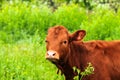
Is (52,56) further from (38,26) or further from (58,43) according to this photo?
(38,26)

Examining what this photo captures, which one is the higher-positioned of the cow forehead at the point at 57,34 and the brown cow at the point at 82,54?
the cow forehead at the point at 57,34

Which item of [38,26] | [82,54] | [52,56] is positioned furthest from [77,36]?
[38,26]

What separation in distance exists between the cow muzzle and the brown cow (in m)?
0.15

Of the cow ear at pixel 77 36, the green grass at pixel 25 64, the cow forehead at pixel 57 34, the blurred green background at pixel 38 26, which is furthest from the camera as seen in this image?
the blurred green background at pixel 38 26

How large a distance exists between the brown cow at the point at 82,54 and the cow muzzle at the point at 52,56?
0.50ft

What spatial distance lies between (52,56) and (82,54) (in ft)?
3.32

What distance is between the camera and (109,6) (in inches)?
819

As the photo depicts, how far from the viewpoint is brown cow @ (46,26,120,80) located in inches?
424

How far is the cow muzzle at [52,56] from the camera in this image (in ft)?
33.9

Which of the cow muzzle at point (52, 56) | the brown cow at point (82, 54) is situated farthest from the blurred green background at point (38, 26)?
the cow muzzle at point (52, 56)

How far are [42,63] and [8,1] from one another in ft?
26.6

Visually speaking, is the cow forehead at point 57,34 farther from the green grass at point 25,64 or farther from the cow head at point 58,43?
the green grass at point 25,64

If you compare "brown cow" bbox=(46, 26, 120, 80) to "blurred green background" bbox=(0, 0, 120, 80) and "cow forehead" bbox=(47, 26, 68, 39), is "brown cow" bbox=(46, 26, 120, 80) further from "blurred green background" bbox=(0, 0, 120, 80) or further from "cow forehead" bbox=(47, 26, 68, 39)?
"blurred green background" bbox=(0, 0, 120, 80)

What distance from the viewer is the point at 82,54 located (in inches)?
443
